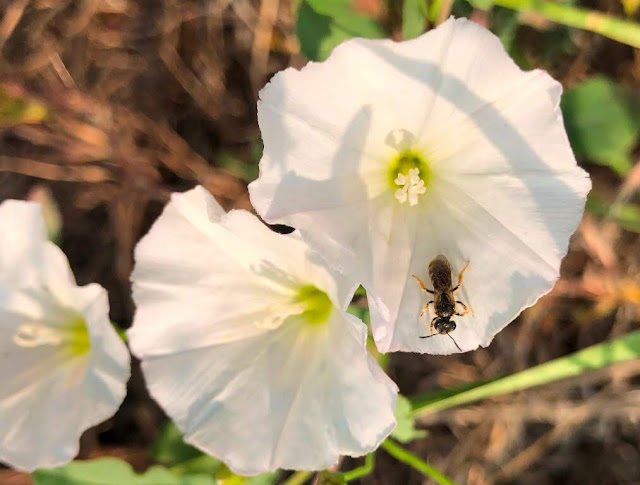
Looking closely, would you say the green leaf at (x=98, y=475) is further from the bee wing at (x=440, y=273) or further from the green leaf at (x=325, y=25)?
the green leaf at (x=325, y=25)

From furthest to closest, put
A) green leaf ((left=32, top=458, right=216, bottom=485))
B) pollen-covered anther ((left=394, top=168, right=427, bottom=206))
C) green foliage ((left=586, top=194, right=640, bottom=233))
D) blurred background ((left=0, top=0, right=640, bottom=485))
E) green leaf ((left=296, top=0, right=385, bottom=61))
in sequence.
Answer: blurred background ((left=0, top=0, right=640, bottom=485)), green foliage ((left=586, top=194, right=640, bottom=233)), green leaf ((left=32, top=458, right=216, bottom=485)), green leaf ((left=296, top=0, right=385, bottom=61)), pollen-covered anther ((left=394, top=168, right=427, bottom=206))

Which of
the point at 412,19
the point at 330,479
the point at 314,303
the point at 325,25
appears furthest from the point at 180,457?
the point at 412,19

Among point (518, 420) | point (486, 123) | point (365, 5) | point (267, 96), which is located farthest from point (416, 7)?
point (518, 420)

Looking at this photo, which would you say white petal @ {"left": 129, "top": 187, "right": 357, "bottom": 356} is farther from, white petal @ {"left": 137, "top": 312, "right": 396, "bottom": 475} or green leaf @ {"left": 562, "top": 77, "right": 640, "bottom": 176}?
green leaf @ {"left": 562, "top": 77, "right": 640, "bottom": 176}

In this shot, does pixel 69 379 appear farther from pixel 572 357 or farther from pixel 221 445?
pixel 572 357

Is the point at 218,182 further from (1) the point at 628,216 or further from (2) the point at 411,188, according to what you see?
(1) the point at 628,216

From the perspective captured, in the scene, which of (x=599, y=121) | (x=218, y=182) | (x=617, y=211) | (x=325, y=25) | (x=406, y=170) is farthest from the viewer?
(x=218, y=182)

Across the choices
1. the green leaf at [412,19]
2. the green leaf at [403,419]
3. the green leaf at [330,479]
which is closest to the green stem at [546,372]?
the green leaf at [403,419]

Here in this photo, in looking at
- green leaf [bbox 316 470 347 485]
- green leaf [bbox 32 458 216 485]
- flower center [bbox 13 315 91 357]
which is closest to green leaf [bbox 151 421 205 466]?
green leaf [bbox 32 458 216 485]
